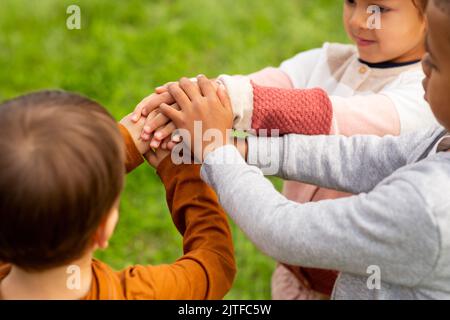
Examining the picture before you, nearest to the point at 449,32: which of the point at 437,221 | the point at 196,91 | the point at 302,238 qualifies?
the point at 437,221

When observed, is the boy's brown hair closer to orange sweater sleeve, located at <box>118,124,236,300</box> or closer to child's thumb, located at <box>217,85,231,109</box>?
→ child's thumb, located at <box>217,85,231,109</box>

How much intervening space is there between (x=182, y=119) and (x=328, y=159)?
0.30 m

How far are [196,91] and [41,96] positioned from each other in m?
0.43

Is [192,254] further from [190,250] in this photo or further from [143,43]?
[143,43]

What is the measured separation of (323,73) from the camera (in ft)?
6.02

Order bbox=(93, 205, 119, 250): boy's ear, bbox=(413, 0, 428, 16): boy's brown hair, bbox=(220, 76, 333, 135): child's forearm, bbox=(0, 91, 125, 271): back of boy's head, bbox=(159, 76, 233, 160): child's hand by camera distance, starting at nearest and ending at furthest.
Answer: bbox=(0, 91, 125, 271): back of boy's head < bbox=(93, 205, 119, 250): boy's ear < bbox=(159, 76, 233, 160): child's hand < bbox=(220, 76, 333, 135): child's forearm < bbox=(413, 0, 428, 16): boy's brown hair

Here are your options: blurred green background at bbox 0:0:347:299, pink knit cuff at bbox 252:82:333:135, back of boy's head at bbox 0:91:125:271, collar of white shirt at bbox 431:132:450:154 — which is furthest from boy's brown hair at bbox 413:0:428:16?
blurred green background at bbox 0:0:347:299

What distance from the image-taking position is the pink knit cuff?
4.92 ft

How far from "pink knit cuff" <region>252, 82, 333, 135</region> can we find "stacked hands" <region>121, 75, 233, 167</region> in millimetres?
74

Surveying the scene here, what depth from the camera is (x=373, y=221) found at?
116 centimetres

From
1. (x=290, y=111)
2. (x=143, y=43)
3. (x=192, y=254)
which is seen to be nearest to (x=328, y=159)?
(x=290, y=111)

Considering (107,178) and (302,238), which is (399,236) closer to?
(302,238)

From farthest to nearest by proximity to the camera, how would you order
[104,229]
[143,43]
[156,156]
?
[143,43] < [156,156] < [104,229]

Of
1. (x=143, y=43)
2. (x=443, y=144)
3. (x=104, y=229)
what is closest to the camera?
(x=104, y=229)
